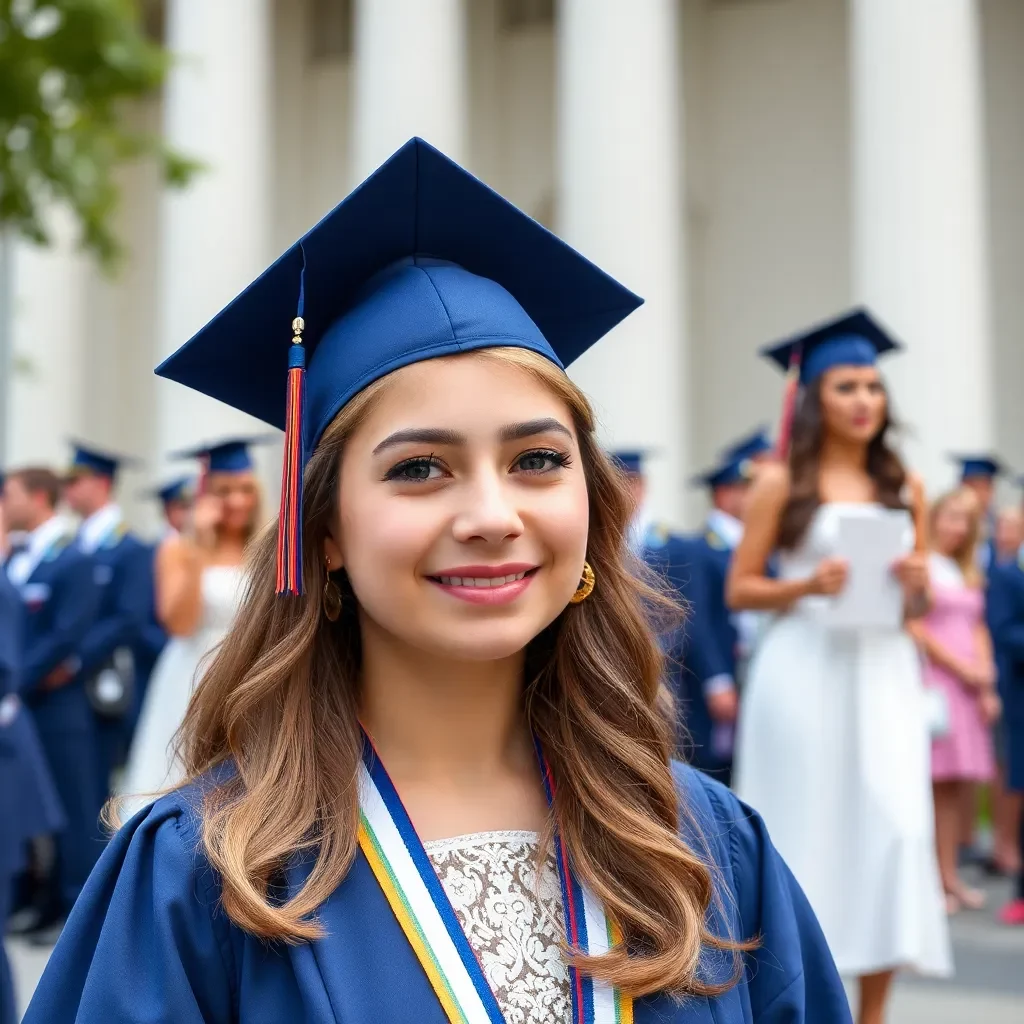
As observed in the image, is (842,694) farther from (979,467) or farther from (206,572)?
(979,467)

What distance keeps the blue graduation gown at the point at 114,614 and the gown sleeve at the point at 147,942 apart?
247 inches

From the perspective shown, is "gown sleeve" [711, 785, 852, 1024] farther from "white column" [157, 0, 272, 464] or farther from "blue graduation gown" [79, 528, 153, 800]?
"white column" [157, 0, 272, 464]

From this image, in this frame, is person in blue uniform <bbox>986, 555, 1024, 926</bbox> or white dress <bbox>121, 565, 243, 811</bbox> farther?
person in blue uniform <bbox>986, 555, 1024, 926</bbox>

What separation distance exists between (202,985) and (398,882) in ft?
0.77

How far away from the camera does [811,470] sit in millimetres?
4930

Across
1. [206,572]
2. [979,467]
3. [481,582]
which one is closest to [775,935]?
[481,582]

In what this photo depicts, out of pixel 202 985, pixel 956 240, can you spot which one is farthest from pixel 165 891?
pixel 956 240

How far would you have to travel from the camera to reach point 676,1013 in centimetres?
169

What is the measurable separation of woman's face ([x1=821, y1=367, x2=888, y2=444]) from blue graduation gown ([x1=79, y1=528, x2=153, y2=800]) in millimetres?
4288

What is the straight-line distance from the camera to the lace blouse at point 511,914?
1.69 meters

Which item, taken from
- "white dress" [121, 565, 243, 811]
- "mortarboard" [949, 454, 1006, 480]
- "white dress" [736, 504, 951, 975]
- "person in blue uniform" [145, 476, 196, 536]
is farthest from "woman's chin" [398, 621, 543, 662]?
"mortarboard" [949, 454, 1006, 480]

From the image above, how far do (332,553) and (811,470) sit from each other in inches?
130

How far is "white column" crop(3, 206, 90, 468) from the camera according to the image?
1941cm

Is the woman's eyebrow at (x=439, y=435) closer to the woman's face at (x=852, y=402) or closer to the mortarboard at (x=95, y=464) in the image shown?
the woman's face at (x=852, y=402)
